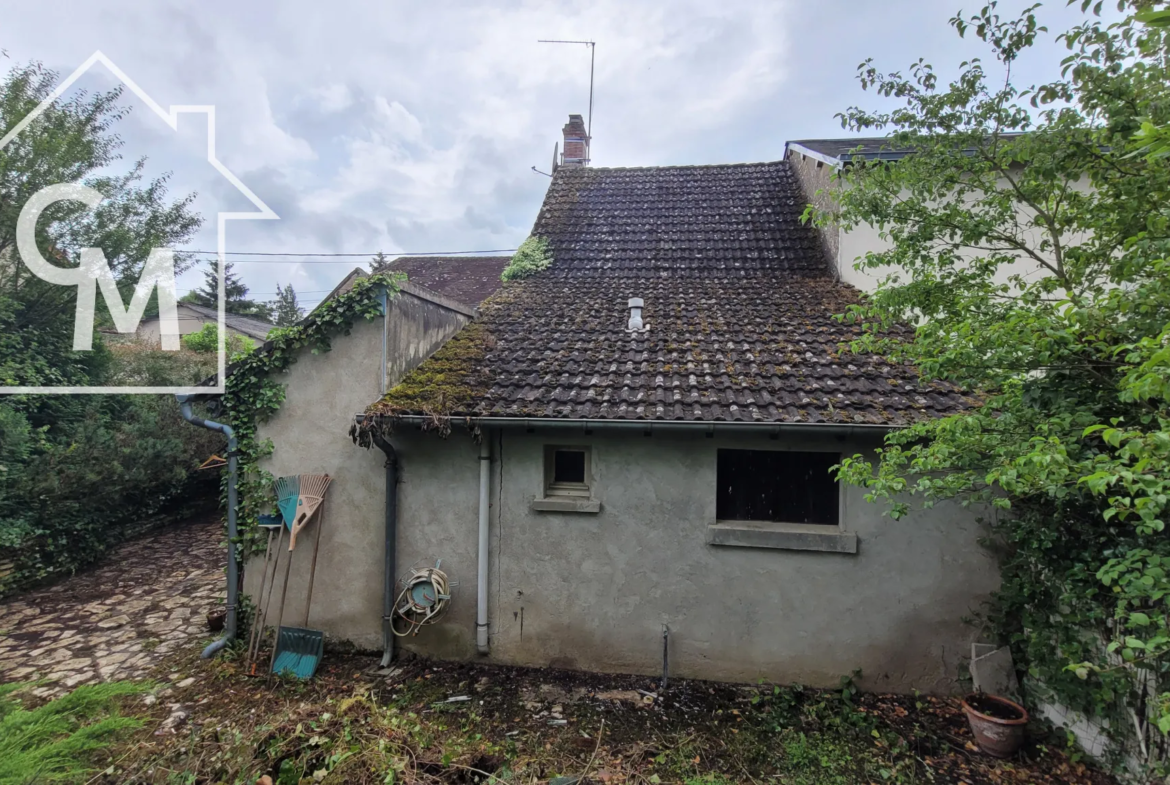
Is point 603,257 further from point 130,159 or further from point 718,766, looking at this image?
point 130,159

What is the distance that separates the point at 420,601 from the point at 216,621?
2826 mm

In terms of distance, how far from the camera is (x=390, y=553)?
201 inches

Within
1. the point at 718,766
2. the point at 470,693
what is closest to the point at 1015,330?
the point at 718,766

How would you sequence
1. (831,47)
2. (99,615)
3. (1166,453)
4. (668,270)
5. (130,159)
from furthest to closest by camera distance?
(130,159) → (668,270) → (831,47) → (99,615) → (1166,453)

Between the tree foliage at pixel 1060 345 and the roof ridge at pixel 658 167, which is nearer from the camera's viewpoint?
the tree foliage at pixel 1060 345

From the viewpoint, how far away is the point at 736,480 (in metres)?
5.00

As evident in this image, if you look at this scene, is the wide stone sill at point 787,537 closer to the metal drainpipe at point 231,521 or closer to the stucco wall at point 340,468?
the stucco wall at point 340,468

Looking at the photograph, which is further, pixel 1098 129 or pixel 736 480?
pixel 736 480

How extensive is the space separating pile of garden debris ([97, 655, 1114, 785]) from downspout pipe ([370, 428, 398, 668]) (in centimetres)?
26

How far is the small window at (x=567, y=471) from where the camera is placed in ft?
16.8

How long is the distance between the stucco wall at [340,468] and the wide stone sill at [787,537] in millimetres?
3575

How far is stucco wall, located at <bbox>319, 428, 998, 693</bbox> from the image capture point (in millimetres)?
4621

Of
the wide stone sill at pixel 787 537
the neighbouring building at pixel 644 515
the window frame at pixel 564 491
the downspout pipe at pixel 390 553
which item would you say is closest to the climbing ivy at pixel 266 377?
the neighbouring building at pixel 644 515

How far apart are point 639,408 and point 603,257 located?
4.67 meters
